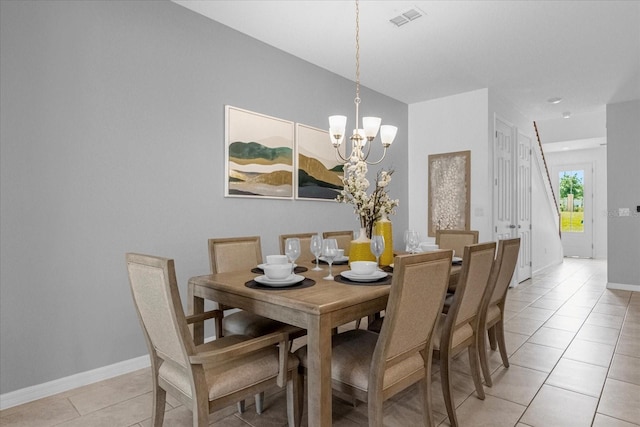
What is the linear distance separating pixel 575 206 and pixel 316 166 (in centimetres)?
806

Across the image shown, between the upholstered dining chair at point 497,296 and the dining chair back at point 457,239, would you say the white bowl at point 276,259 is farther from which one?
the dining chair back at point 457,239

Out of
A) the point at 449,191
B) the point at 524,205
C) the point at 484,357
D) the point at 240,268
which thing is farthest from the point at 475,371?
the point at 524,205

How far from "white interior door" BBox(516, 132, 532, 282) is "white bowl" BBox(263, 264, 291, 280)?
15.8ft

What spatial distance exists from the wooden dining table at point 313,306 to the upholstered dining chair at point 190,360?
160 mm

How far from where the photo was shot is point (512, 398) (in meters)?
2.18

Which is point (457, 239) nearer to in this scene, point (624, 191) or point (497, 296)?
point (497, 296)

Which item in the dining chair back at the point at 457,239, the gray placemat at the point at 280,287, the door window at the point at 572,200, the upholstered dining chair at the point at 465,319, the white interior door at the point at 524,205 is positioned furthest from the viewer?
the door window at the point at 572,200

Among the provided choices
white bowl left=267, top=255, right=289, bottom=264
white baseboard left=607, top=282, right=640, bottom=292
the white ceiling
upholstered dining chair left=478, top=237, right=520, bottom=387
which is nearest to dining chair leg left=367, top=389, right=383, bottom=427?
white bowl left=267, top=255, right=289, bottom=264

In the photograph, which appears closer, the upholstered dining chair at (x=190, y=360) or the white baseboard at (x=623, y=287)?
the upholstered dining chair at (x=190, y=360)

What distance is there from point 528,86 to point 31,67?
16.7ft

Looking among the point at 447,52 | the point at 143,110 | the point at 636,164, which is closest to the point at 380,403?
the point at 143,110

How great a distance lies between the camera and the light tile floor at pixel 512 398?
196cm

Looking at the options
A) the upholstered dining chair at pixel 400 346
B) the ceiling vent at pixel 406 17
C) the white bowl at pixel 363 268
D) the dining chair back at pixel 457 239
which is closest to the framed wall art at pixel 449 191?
the dining chair back at pixel 457 239

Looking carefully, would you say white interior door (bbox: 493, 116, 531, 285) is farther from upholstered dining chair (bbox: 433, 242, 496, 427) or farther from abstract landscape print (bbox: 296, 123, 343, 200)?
upholstered dining chair (bbox: 433, 242, 496, 427)
